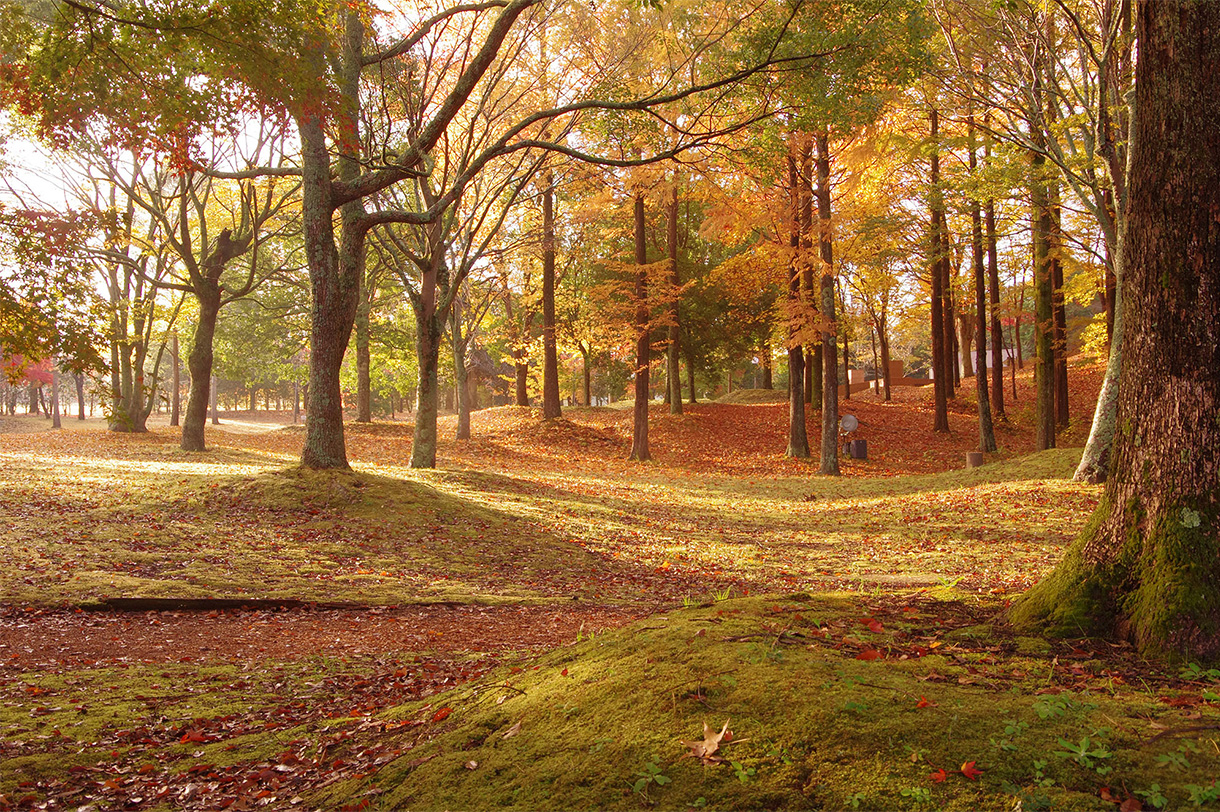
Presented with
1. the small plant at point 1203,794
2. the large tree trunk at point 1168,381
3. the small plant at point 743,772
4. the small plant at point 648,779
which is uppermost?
the large tree trunk at point 1168,381

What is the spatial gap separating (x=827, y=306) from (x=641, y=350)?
256 inches

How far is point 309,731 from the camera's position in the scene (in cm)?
377

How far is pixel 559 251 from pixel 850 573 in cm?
2248

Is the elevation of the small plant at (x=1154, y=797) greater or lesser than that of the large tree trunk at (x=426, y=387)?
lesser

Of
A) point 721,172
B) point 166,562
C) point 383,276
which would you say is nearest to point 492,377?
point 383,276

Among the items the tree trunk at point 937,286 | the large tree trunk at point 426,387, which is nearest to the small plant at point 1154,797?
the large tree trunk at point 426,387

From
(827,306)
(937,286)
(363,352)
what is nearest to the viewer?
(827,306)

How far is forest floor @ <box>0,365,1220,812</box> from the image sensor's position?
8.02 feet

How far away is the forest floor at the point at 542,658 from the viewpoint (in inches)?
96.2

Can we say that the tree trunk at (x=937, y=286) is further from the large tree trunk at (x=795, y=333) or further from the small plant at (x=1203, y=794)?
the small plant at (x=1203, y=794)

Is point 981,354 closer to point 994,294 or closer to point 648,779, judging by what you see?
point 994,294

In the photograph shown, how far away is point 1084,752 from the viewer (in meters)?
2.30

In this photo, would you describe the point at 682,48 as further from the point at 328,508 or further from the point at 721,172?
the point at 328,508

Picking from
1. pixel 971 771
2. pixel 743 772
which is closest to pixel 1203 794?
pixel 971 771
